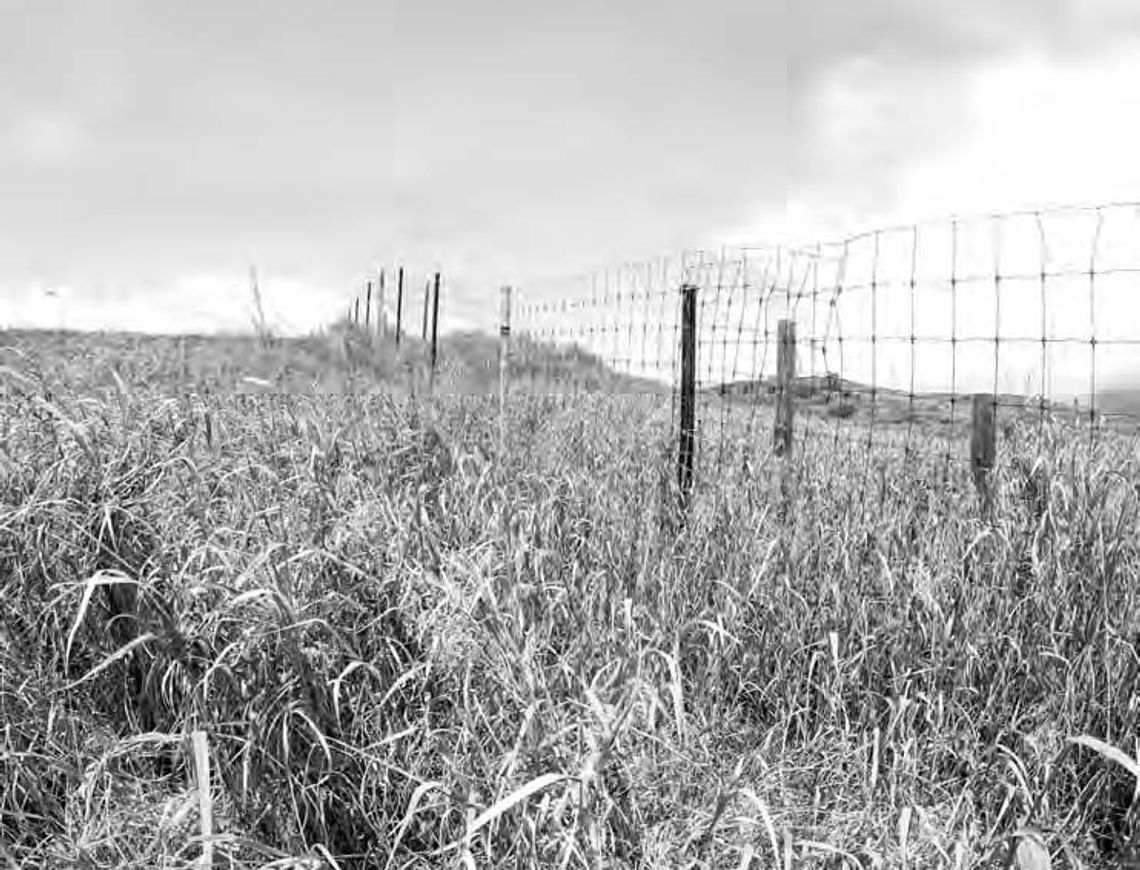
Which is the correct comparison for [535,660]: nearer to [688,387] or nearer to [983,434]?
[688,387]

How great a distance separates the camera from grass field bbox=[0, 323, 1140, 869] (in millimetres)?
2295

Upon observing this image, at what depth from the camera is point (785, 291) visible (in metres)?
5.17

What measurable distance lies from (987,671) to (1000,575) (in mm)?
419

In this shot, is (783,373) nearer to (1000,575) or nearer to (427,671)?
(1000,575)

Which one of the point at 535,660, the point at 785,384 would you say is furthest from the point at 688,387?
the point at 535,660

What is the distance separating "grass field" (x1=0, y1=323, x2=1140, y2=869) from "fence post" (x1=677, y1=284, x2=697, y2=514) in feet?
2.30

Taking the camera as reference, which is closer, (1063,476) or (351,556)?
(351,556)

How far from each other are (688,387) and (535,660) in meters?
2.74

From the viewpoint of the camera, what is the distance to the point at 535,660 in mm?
2602

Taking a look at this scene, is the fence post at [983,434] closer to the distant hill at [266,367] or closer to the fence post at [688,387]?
the fence post at [688,387]

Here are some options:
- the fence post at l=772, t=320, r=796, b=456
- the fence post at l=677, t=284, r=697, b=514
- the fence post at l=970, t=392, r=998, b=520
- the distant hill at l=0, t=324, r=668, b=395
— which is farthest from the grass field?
the fence post at l=772, t=320, r=796, b=456

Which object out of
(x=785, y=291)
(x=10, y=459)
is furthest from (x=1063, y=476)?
(x=10, y=459)

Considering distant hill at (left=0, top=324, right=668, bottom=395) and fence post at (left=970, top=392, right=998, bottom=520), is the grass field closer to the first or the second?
distant hill at (left=0, top=324, right=668, bottom=395)

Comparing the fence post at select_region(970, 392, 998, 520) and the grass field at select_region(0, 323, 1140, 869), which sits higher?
the fence post at select_region(970, 392, 998, 520)
